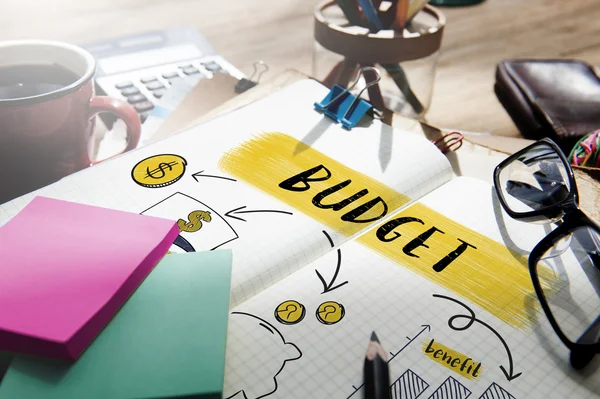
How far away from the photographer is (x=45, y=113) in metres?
0.46

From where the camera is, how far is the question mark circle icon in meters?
0.37

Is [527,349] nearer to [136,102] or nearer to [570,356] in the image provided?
[570,356]

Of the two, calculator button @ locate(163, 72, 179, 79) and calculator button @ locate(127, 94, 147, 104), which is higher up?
calculator button @ locate(163, 72, 179, 79)

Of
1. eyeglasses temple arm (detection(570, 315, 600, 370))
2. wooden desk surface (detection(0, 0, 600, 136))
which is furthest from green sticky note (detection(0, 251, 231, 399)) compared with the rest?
wooden desk surface (detection(0, 0, 600, 136))

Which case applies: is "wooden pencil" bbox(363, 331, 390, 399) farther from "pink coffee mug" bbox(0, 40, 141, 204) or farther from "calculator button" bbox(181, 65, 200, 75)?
"calculator button" bbox(181, 65, 200, 75)

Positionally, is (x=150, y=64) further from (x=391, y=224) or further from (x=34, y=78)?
(x=391, y=224)

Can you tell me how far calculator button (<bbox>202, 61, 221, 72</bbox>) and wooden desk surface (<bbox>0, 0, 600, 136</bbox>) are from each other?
0.06 metres

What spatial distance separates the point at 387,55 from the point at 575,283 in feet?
0.89

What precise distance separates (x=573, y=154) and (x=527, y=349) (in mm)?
312

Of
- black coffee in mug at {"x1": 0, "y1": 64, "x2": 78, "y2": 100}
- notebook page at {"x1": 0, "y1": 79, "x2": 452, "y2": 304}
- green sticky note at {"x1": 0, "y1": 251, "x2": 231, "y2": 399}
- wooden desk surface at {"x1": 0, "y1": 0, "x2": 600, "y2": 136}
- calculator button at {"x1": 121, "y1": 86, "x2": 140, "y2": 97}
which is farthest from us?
wooden desk surface at {"x1": 0, "y1": 0, "x2": 600, "y2": 136}

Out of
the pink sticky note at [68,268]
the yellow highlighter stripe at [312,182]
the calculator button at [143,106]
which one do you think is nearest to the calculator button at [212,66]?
the calculator button at [143,106]

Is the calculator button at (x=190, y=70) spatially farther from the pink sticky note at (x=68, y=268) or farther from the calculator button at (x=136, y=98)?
the pink sticky note at (x=68, y=268)

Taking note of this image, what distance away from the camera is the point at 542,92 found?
70 cm

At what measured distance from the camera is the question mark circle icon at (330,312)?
37 cm
